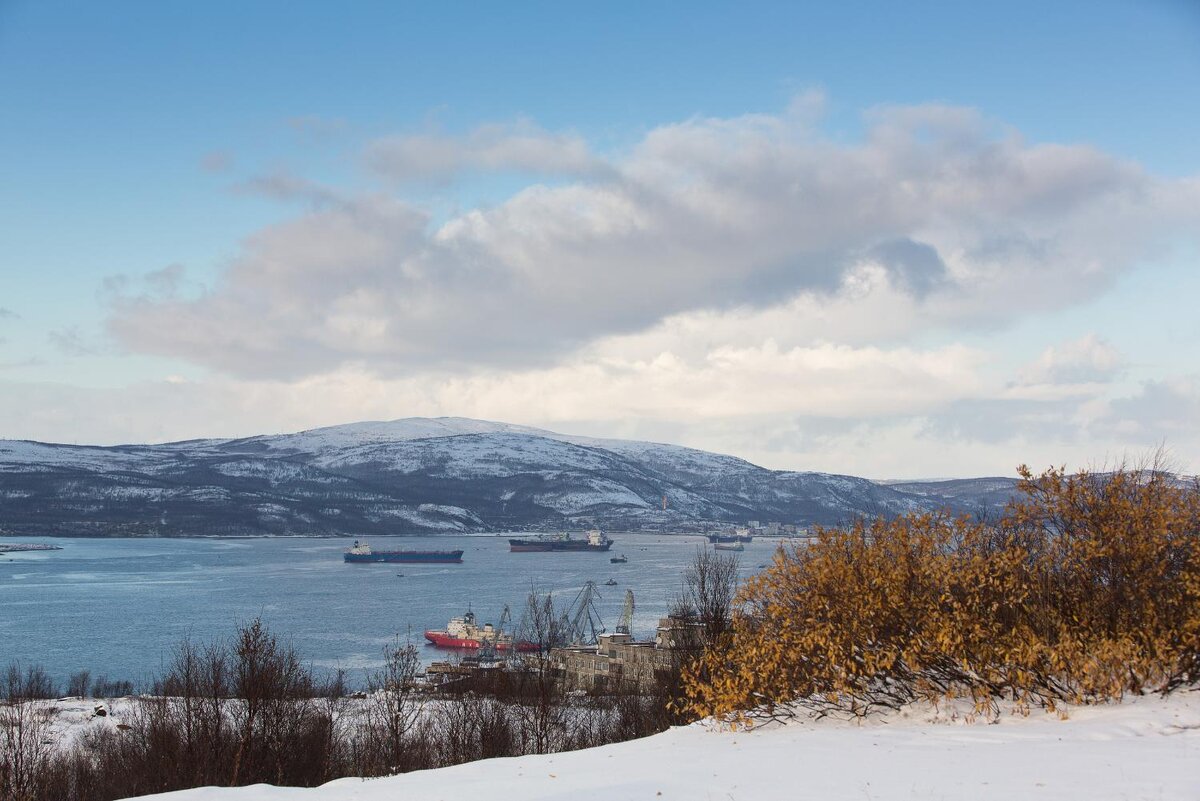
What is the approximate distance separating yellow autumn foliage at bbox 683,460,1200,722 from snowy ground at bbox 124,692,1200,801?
1.82 ft

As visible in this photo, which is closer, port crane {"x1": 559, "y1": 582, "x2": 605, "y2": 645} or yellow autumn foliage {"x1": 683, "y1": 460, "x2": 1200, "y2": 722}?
yellow autumn foliage {"x1": 683, "y1": 460, "x2": 1200, "y2": 722}

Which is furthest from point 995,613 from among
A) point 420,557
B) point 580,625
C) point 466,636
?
point 420,557

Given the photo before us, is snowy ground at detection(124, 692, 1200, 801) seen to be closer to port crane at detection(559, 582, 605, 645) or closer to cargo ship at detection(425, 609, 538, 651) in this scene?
port crane at detection(559, 582, 605, 645)

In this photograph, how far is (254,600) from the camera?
109m

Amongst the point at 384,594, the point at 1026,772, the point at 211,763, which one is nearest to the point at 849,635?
the point at 1026,772

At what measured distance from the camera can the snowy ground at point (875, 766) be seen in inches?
364

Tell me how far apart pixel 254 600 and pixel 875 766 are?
10997 centimetres

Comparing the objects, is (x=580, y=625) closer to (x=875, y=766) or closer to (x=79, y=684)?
(x=79, y=684)

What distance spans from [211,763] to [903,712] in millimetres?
19249

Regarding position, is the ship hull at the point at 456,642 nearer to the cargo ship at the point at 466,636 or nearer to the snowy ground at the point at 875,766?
the cargo ship at the point at 466,636

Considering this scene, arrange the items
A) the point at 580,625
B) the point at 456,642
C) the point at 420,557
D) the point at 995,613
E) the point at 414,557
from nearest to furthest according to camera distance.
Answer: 1. the point at 995,613
2. the point at 456,642
3. the point at 580,625
4. the point at 414,557
5. the point at 420,557

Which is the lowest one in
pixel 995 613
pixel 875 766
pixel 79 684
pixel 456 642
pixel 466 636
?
pixel 456 642

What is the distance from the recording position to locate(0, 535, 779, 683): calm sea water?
7544 centimetres

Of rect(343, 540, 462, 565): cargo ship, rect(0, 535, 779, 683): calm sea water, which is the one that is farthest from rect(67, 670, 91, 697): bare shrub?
rect(343, 540, 462, 565): cargo ship
